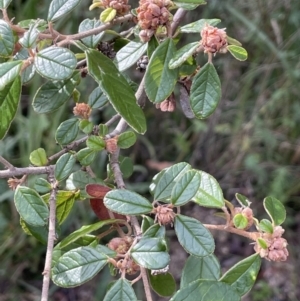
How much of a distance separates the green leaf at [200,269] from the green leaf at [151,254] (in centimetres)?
10

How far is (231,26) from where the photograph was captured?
202cm

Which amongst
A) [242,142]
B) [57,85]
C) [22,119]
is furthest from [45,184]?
[242,142]

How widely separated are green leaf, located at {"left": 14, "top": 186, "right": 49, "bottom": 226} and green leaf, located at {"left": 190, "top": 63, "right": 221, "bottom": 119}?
224 millimetres

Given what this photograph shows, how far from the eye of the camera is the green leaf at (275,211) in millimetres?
615

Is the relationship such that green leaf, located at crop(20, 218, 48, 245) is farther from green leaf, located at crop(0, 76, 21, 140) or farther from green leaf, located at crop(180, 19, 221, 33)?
green leaf, located at crop(180, 19, 221, 33)

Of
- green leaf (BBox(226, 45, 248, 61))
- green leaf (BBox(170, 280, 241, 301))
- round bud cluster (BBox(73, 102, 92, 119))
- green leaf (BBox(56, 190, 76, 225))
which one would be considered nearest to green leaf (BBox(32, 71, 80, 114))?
round bud cluster (BBox(73, 102, 92, 119))

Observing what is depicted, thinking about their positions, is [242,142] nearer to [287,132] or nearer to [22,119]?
[287,132]

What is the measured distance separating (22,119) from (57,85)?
49.5 inches

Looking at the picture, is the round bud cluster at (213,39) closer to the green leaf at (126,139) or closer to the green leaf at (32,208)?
the green leaf at (126,139)

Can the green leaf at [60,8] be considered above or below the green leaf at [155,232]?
above

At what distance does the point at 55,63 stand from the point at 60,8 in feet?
0.41

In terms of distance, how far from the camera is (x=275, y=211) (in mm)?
626

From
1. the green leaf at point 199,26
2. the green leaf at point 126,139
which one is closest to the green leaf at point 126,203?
the green leaf at point 126,139

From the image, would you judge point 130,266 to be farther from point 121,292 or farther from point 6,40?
point 6,40
